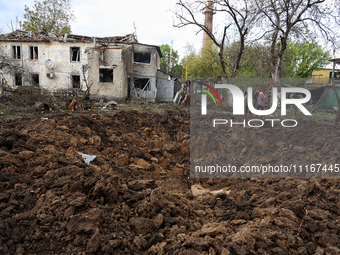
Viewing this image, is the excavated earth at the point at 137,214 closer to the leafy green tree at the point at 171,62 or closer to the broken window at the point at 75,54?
the broken window at the point at 75,54

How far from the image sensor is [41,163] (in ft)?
12.4

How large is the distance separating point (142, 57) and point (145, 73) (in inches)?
81.0

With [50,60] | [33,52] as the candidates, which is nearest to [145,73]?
[50,60]

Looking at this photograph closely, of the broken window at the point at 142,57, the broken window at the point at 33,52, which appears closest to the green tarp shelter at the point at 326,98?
the broken window at the point at 142,57

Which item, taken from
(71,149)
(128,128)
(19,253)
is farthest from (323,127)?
(19,253)

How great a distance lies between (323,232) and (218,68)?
31.8 meters

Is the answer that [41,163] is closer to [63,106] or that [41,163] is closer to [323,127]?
[323,127]

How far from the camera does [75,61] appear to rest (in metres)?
21.8

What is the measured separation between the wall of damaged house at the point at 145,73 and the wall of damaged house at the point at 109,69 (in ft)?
8.32

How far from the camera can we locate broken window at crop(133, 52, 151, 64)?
975 inches

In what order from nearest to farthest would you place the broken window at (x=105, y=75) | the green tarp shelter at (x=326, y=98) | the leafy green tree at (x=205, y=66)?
the green tarp shelter at (x=326, y=98)
the broken window at (x=105, y=75)
the leafy green tree at (x=205, y=66)

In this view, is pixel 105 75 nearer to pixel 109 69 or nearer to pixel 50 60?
pixel 109 69

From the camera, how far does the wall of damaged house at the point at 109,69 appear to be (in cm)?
2103

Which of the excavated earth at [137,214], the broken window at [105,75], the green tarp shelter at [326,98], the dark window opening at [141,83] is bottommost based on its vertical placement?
the excavated earth at [137,214]
